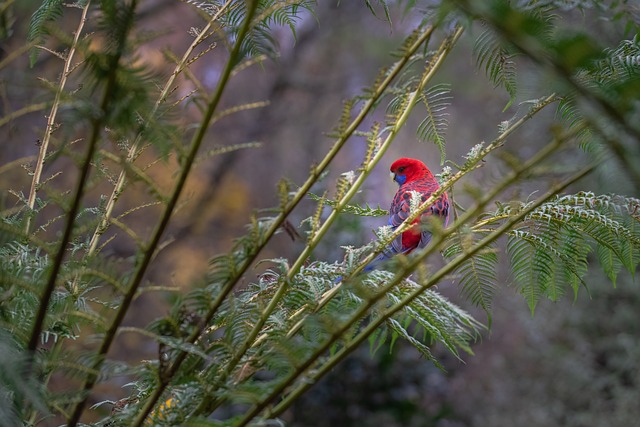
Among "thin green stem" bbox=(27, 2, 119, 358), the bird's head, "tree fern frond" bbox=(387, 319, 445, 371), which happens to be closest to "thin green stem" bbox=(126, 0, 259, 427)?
"thin green stem" bbox=(27, 2, 119, 358)

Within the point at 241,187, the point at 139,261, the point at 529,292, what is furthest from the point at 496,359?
the point at 139,261

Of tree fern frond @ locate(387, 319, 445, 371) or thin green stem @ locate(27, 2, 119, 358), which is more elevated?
thin green stem @ locate(27, 2, 119, 358)

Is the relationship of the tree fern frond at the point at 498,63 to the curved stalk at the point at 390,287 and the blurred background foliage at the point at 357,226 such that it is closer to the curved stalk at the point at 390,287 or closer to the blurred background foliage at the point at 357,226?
the blurred background foliage at the point at 357,226

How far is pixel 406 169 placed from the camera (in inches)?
60.1

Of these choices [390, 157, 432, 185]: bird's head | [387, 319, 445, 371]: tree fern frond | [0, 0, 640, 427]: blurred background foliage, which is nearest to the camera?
[387, 319, 445, 371]: tree fern frond

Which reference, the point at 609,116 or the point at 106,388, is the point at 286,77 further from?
the point at 609,116

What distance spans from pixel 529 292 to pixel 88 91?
19.4 inches

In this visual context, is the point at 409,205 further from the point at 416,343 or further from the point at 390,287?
the point at 390,287

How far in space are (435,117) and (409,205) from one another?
0.22 metres

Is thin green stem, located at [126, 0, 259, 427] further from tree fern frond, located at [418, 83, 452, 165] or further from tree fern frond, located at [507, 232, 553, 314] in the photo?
tree fern frond, located at [507, 232, 553, 314]

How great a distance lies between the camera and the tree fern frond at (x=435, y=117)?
0.64m

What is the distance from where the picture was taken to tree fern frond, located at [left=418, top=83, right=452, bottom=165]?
64cm

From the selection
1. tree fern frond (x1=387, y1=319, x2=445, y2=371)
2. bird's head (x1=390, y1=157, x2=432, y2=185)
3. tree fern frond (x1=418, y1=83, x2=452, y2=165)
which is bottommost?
tree fern frond (x1=387, y1=319, x2=445, y2=371)

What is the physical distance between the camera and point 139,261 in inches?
17.1
